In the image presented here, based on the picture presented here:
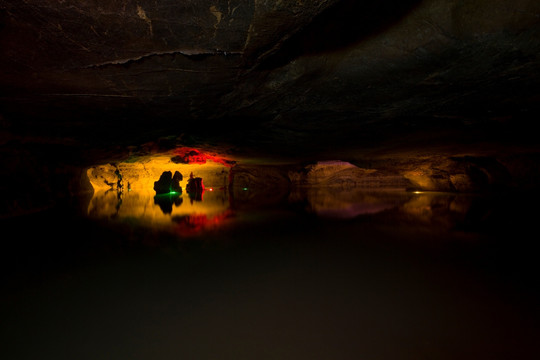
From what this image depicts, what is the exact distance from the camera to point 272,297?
171 centimetres

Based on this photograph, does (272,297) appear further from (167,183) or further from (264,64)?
(167,183)

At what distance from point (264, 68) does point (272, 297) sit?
7.24 ft

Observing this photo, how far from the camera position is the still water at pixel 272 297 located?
1228 millimetres

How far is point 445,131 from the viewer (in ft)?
17.5

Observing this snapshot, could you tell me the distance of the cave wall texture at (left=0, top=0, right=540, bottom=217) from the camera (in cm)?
183

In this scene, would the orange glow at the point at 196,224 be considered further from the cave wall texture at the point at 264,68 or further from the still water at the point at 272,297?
the cave wall texture at the point at 264,68

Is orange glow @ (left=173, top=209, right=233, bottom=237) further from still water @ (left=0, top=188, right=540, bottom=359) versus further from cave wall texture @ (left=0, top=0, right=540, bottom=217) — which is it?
cave wall texture @ (left=0, top=0, right=540, bottom=217)

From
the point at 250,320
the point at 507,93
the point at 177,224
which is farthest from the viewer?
the point at 177,224

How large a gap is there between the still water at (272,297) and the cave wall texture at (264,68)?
72.5 inches

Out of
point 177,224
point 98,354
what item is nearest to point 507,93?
point 98,354

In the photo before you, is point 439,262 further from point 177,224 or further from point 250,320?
point 177,224

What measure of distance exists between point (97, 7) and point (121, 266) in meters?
2.04

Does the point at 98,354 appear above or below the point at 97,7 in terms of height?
below

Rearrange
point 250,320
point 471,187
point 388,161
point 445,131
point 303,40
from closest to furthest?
point 250,320 < point 303,40 < point 445,131 < point 388,161 < point 471,187
